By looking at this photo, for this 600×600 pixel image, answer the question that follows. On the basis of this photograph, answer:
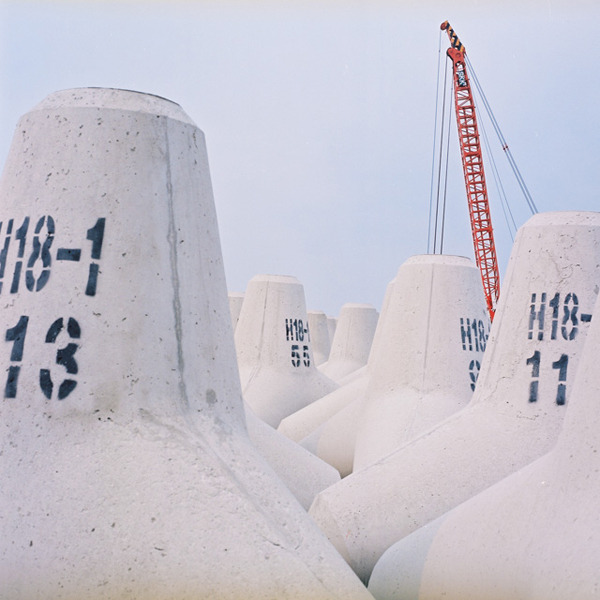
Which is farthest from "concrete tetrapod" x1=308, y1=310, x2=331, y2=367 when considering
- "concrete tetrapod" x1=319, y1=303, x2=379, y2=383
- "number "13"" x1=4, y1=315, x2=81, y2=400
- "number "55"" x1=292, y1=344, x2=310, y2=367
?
"number "13"" x1=4, y1=315, x2=81, y2=400

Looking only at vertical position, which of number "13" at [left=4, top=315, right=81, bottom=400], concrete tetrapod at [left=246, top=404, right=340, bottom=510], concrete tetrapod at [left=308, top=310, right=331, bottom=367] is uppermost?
number "13" at [left=4, top=315, right=81, bottom=400]

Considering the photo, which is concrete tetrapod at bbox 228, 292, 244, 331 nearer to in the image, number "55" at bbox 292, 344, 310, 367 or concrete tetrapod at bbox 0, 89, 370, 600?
number "55" at bbox 292, 344, 310, 367

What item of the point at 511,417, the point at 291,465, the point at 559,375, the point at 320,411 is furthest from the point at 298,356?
the point at 559,375

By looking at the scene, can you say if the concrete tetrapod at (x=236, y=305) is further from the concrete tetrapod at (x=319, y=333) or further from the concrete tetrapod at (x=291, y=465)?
the concrete tetrapod at (x=291, y=465)

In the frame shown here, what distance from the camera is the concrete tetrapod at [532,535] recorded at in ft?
10.1

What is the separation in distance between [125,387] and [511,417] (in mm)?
3049

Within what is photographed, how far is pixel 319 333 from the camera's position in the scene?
57.3 feet

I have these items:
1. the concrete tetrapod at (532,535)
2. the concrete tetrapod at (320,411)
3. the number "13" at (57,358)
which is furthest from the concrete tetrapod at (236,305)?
the number "13" at (57,358)

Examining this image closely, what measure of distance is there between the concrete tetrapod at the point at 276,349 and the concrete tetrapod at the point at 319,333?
A: 658 cm

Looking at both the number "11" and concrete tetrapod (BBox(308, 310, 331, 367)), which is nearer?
the number "11"

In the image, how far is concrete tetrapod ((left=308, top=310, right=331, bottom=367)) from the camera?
1722 cm

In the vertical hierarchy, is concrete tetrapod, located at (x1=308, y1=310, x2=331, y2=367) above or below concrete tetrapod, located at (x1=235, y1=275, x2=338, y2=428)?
below

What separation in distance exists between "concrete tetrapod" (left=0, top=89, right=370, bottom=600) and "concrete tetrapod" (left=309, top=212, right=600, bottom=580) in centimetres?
215

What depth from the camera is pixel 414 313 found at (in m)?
7.26
